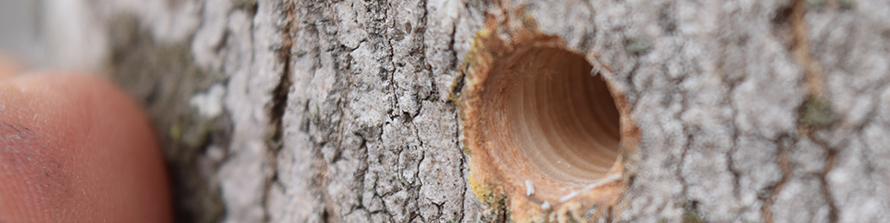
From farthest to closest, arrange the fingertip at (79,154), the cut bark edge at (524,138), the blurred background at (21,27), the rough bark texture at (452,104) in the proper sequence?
the blurred background at (21,27) < the fingertip at (79,154) < the cut bark edge at (524,138) < the rough bark texture at (452,104)

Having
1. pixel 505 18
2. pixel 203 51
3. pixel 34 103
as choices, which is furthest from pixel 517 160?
pixel 34 103

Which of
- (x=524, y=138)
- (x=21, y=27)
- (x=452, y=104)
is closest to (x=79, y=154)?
(x=452, y=104)

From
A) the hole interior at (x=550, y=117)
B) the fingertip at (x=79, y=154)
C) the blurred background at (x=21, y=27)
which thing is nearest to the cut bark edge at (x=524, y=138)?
the hole interior at (x=550, y=117)

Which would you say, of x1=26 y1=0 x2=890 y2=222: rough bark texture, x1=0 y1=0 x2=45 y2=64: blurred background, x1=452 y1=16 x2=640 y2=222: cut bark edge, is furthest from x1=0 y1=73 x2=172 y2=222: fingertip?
x1=0 y1=0 x2=45 y2=64: blurred background

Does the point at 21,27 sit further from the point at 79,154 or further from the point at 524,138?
the point at 524,138

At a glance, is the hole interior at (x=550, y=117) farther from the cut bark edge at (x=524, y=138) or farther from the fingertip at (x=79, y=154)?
the fingertip at (x=79, y=154)

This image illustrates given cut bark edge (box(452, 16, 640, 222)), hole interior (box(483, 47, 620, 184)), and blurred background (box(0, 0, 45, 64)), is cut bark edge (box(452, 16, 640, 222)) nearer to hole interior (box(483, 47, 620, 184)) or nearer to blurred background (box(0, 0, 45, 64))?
hole interior (box(483, 47, 620, 184))

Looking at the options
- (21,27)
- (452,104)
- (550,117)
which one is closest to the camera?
(452,104)
